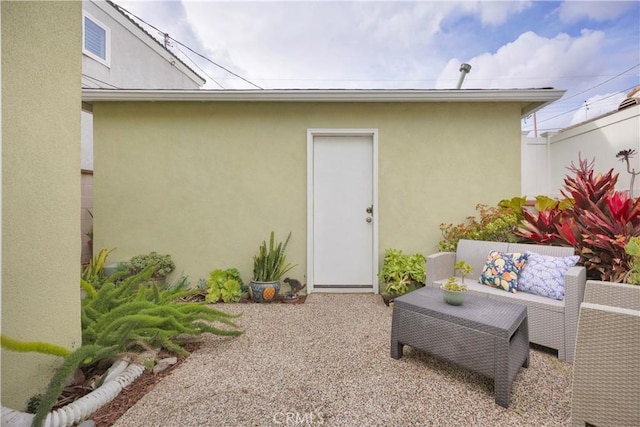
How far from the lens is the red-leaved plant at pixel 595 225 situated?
224cm

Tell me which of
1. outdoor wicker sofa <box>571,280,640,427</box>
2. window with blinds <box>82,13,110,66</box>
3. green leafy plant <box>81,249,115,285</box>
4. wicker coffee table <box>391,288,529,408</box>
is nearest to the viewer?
outdoor wicker sofa <box>571,280,640,427</box>

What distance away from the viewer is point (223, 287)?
347cm

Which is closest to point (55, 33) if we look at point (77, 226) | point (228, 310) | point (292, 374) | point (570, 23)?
point (77, 226)

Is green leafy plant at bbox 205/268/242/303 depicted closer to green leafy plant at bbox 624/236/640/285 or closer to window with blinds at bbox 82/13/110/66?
green leafy plant at bbox 624/236/640/285

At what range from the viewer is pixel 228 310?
10.4ft

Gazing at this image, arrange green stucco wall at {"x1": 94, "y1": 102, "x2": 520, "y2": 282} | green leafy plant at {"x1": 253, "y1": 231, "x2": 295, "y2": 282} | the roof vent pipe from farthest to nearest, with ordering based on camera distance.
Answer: the roof vent pipe
green stucco wall at {"x1": 94, "y1": 102, "x2": 520, "y2": 282}
green leafy plant at {"x1": 253, "y1": 231, "x2": 295, "y2": 282}

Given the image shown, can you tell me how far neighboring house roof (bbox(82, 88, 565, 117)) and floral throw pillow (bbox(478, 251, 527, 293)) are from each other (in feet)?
6.94

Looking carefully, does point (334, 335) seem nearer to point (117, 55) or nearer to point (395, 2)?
point (395, 2)

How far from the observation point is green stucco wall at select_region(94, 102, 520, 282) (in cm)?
372

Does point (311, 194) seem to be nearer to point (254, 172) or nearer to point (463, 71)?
point (254, 172)

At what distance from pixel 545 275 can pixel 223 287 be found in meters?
3.49

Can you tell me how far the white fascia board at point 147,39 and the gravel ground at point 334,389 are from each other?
7464 millimetres

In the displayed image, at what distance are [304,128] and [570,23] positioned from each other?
5500 mm

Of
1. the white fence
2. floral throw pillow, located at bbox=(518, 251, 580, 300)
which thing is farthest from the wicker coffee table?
the white fence
